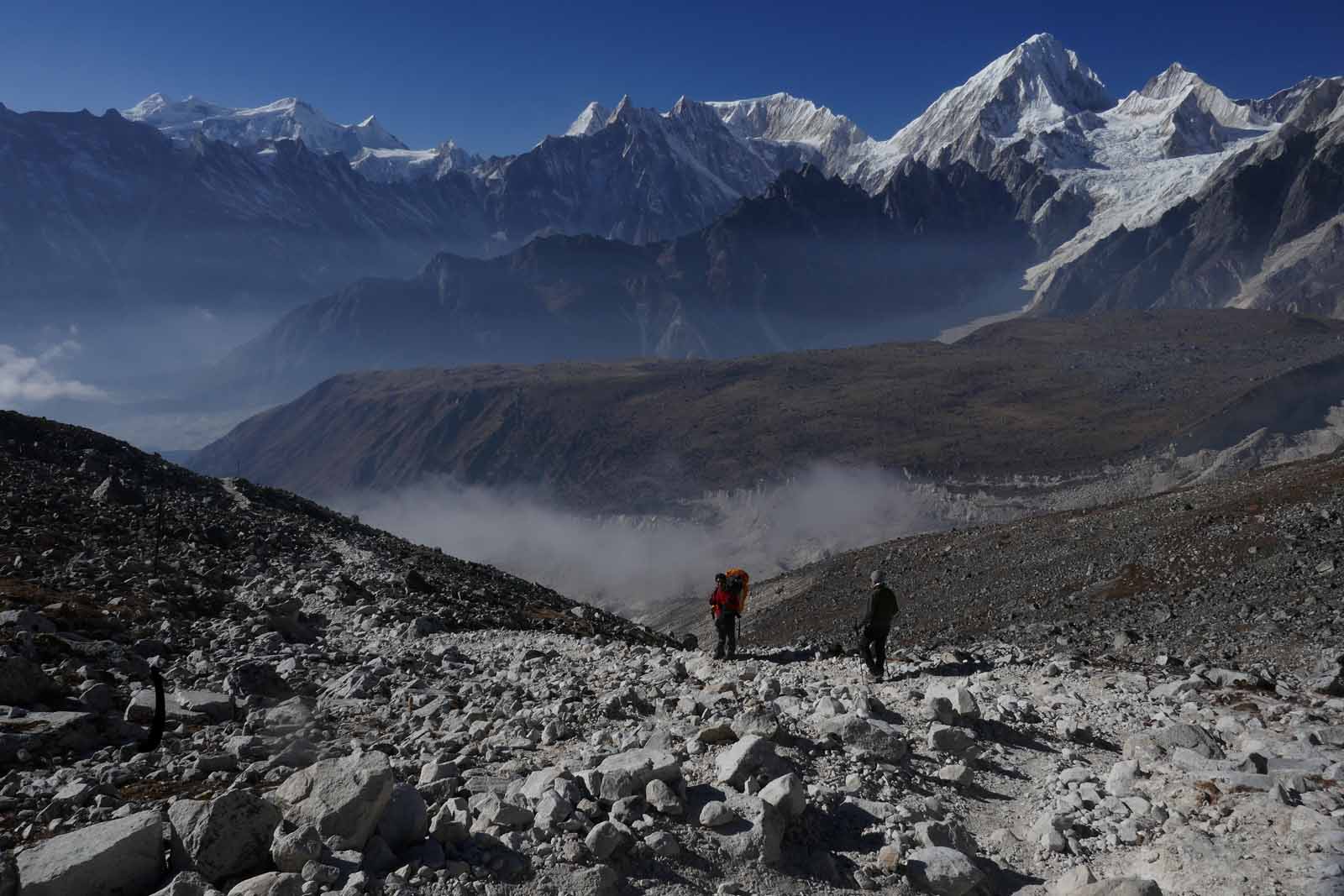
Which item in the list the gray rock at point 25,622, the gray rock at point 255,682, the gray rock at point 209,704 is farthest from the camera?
the gray rock at point 25,622

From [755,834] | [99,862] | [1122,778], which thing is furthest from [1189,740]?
[99,862]

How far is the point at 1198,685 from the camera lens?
12586 mm

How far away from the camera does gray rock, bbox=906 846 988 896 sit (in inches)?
304

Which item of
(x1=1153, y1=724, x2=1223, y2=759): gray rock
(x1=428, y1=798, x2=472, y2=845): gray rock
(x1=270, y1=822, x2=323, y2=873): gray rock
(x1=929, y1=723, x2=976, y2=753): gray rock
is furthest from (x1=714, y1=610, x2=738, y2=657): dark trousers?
(x1=270, y1=822, x2=323, y2=873): gray rock

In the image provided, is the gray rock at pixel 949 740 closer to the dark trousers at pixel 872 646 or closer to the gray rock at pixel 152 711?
the dark trousers at pixel 872 646

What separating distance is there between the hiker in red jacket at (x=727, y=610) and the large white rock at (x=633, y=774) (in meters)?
9.19

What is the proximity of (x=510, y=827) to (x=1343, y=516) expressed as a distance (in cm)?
3246

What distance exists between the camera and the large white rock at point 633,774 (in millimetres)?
8312

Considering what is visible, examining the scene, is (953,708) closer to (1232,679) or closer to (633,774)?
(633,774)

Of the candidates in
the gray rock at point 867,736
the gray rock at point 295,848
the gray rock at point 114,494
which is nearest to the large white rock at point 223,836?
the gray rock at point 295,848

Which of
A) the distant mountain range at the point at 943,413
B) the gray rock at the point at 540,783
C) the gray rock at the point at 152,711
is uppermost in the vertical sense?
the distant mountain range at the point at 943,413

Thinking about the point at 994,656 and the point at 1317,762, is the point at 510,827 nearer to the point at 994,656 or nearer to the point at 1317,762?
the point at 1317,762

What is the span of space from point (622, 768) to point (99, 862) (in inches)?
165

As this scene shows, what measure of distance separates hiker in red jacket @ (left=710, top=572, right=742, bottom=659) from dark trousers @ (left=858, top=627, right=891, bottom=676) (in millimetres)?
3595
